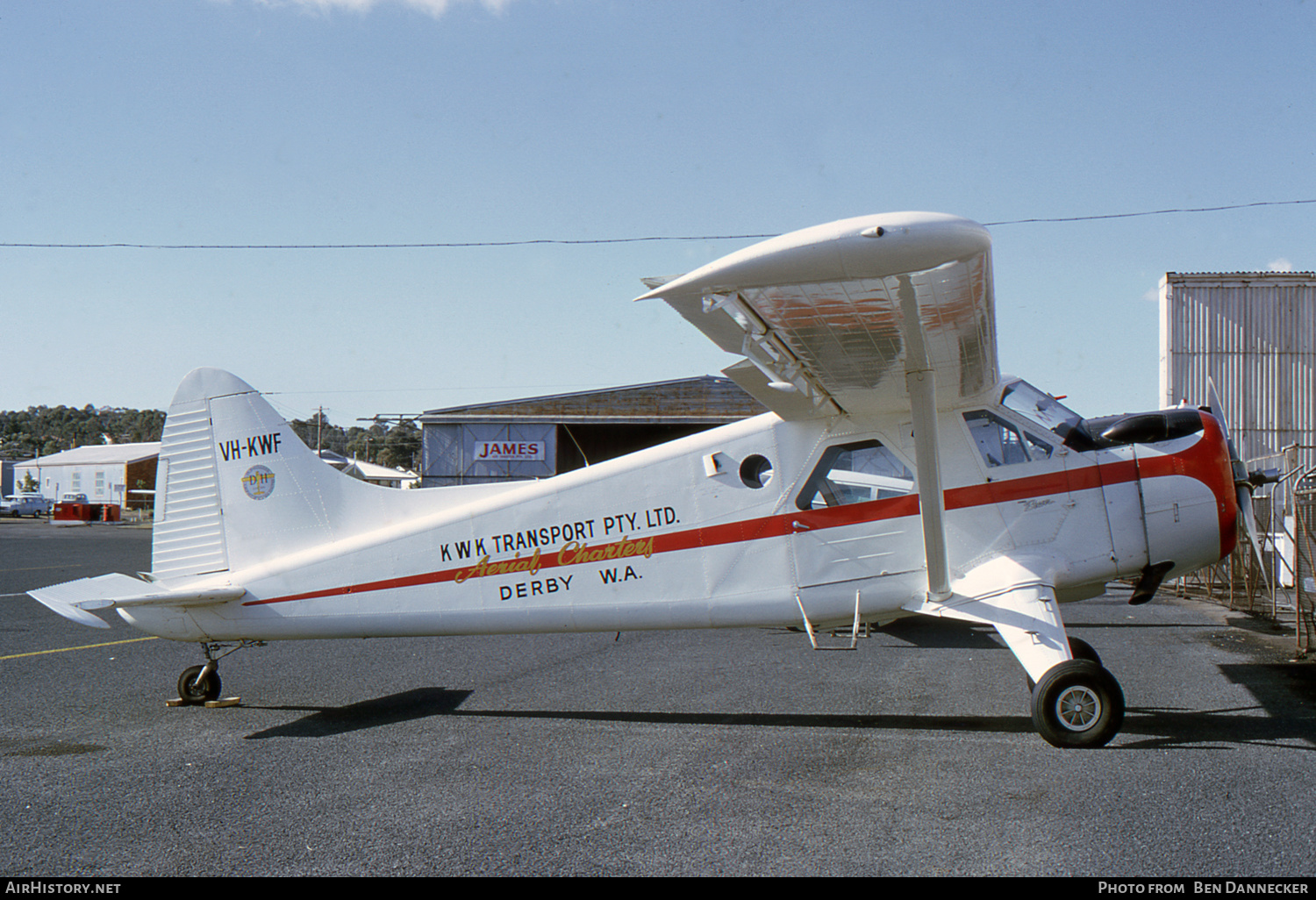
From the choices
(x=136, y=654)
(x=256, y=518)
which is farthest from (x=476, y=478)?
(x=256, y=518)

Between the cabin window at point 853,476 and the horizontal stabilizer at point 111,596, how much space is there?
4232 millimetres

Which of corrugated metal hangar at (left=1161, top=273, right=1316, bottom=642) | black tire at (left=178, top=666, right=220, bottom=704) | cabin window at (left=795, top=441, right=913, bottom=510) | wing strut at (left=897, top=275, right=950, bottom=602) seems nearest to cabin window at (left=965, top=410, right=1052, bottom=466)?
wing strut at (left=897, top=275, right=950, bottom=602)

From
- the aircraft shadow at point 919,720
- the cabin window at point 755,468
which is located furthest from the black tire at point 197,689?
the cabin window at point 755,468

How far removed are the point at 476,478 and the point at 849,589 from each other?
1003 inches

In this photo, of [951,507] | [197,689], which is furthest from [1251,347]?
[197,689]

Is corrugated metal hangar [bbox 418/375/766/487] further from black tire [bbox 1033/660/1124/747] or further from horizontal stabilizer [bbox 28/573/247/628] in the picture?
black tire [bbox 1033/660/1124/747]

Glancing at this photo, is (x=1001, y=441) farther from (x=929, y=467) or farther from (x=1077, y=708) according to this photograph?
(x=1077, y=708)

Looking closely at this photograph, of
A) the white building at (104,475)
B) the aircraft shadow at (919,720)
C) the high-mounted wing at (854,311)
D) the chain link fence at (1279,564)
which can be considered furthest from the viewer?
the white building at (104,475)

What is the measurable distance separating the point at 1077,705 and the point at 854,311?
269 centimetres

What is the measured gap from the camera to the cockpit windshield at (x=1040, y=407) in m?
6.05

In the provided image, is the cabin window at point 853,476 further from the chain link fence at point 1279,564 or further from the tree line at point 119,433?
the tree line at point 119,433

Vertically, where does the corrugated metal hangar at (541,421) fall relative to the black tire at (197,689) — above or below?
above

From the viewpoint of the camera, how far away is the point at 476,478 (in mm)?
30359

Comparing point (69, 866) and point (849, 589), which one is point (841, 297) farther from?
point (69, 866)
